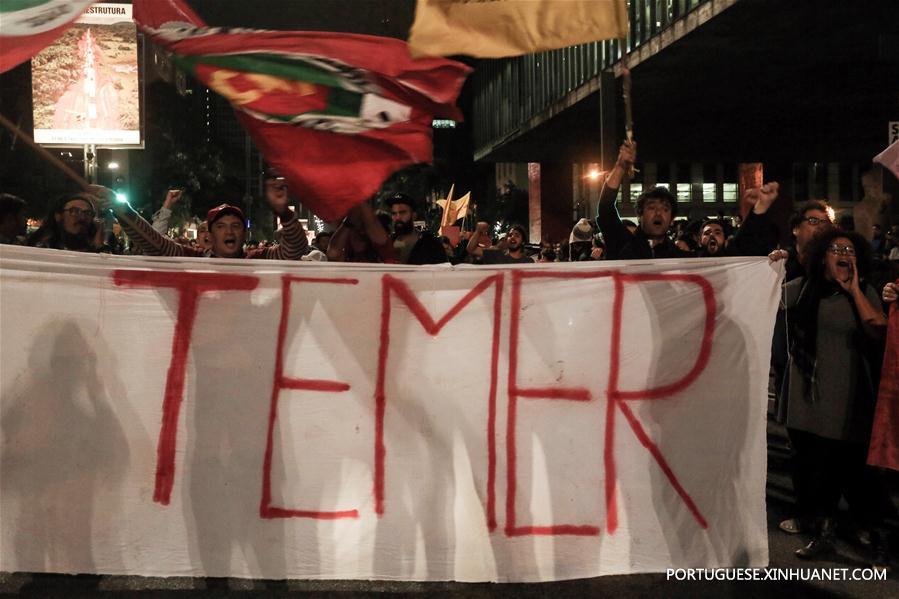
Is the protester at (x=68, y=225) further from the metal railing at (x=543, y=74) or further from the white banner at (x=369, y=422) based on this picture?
the metal railing at (x=543, y=74)

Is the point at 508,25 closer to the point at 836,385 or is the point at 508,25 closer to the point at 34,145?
the point at 34,145

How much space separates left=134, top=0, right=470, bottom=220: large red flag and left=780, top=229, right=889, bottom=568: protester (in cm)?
208

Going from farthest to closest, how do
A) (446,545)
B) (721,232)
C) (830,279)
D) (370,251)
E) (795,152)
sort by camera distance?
1. (795,152)
2. (721,232)
3. (370,251)
4. (830,279)
5. (446,545)

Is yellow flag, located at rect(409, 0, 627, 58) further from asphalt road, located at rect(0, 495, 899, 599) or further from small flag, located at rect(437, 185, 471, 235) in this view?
small flag, located at rect(437, 185, 471, 235)

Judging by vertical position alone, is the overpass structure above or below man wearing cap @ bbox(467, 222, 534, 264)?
above

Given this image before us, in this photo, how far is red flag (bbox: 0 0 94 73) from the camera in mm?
3680

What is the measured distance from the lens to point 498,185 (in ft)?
233

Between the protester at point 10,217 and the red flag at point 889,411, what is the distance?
197 inches

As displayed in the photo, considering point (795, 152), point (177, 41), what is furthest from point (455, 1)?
point (795, 152)

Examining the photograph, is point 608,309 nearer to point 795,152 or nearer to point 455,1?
point 455,1

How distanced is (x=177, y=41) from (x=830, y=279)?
3.25 meters

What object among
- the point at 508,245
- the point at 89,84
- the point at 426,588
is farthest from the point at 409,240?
the point at 89,84

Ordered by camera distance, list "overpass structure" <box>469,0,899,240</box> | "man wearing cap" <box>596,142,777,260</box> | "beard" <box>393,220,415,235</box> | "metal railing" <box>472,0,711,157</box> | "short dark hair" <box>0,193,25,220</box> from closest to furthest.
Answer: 1. "man wearing cap" <box>596,142,777,260</box>
2. "beard" <box>393,220,415,235</box>
3. "short dark hair" <box>0,193,25,220</box>
4. "overpass structure" <box>469,0,899,240</box>
5. "metal railing" <box>472,0,711,157</box>

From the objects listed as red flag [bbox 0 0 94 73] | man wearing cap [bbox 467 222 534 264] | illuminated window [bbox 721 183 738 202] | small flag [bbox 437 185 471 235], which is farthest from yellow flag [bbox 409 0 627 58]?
illuminated window [bbox 721 183 738 202]
